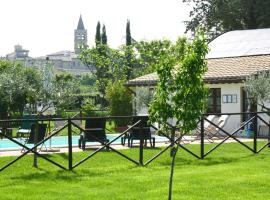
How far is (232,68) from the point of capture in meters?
24.5

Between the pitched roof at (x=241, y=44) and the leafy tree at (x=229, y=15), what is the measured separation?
8.48 m

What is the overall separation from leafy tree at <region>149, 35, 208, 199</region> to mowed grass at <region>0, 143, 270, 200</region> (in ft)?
5.00

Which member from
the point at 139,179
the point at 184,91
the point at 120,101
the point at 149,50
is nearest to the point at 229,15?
the point at 149,50

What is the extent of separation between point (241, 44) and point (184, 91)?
68.5 ft

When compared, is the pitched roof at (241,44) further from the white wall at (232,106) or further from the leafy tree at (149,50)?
the leafy tree at (149,50)

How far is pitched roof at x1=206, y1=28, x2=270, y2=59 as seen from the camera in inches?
1053

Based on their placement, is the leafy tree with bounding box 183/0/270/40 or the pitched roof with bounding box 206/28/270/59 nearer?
the pitched roof with bounding box 206/28/270/59

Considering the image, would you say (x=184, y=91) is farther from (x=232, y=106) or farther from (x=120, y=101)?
(x=120, y=101)

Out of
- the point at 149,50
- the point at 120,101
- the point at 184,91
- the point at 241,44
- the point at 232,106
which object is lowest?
the point at 232,106

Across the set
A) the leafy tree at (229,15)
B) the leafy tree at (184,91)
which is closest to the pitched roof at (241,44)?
the leafy tree at (229,15)

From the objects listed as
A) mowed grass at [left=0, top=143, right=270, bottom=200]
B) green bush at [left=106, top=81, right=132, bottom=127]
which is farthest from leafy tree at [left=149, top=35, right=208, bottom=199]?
green bush at [left=106, top=81, right=132, bottom=127]

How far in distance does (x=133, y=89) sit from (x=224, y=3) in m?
16.4

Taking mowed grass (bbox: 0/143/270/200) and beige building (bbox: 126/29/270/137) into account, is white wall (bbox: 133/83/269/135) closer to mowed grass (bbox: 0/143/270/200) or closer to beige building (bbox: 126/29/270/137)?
beige building (bbox: 126/29/270/137)

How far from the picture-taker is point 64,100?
17.9 metres
